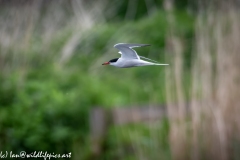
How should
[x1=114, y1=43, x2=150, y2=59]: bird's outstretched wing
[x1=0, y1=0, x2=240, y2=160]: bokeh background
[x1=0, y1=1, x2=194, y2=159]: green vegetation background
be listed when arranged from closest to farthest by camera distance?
[x1=114, y1=43, x2=150, y2=59]: bird's outstretched wing, [x1=0, y1=0, x2=240, y2=160]: bokeh background, [x1=0, y1=1, x2=194, y2=159]: green vegetation background

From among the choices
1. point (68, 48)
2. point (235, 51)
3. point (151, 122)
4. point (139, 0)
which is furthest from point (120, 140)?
point (139, 0)

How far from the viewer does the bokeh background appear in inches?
378

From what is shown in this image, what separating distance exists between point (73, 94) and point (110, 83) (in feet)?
4.80

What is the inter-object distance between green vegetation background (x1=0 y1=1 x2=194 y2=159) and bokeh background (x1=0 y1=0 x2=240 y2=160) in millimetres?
18

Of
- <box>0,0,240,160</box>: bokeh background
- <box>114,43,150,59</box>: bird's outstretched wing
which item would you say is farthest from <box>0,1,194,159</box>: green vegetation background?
<box>114,43,150,59</box>: bird's outstretched wing

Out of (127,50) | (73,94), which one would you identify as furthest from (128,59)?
(73,94)

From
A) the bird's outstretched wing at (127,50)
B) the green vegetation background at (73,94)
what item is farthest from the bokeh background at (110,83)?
the bird's outstretched wing at (127,50)

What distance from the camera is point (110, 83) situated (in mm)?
13680

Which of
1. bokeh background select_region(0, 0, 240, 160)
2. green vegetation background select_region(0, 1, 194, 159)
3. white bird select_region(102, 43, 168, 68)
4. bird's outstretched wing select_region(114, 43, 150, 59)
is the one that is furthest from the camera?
green vegetation background select_region(0, 1, 194, 159)

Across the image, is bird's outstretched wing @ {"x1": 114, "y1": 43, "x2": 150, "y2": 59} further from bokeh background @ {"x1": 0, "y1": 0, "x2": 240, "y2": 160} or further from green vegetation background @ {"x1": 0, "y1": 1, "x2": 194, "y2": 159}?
green vegetation background @ {"x1": 0, "y1": 1, "x2": 194, "y2": 159}

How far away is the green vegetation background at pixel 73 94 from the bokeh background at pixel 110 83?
18 millimetres

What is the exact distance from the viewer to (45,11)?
50.3 feet

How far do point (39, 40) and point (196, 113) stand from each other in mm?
5675

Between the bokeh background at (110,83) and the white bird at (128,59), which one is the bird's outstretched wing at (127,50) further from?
the bokeh background at (110,83)
